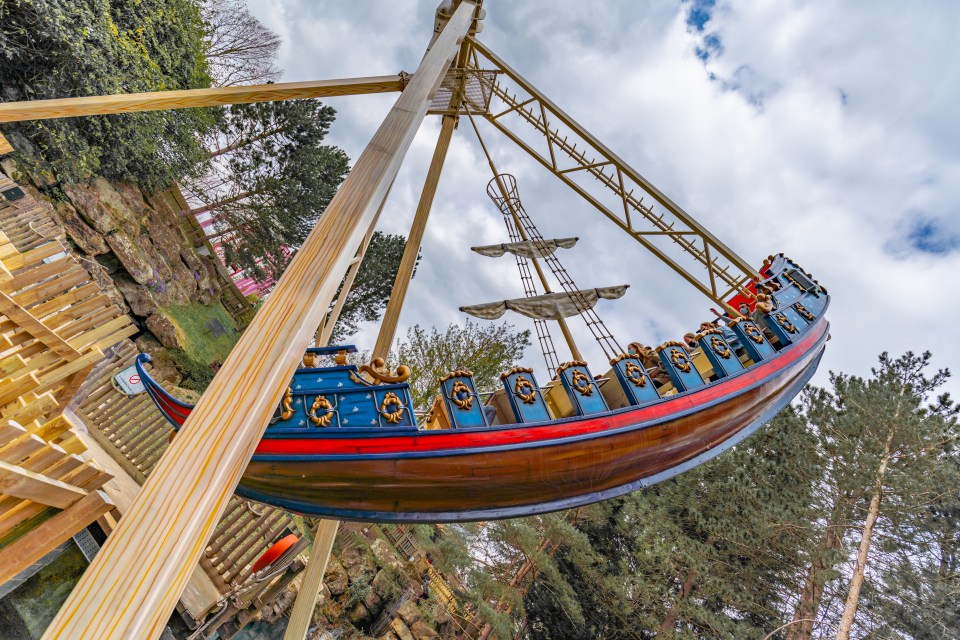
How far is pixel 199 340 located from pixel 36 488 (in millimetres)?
11454

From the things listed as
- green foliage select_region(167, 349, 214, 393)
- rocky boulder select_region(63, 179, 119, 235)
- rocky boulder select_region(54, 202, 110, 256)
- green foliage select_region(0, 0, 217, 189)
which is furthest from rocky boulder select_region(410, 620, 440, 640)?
green foliage select_region(0, 0, 217, 189)

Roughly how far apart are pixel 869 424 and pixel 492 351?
409 inches

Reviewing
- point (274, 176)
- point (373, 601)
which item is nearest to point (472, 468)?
point (373, 601)

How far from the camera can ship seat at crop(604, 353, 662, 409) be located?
10.8 ft

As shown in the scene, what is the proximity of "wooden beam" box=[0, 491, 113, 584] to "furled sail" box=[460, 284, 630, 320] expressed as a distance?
12.8 feet

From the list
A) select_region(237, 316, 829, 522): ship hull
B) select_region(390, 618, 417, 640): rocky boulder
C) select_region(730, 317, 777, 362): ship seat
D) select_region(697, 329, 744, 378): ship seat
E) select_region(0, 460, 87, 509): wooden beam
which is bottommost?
select_region(390, 618, 417, 640): rocky boulder

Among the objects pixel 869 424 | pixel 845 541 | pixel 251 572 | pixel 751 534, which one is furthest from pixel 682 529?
pixel 251 572

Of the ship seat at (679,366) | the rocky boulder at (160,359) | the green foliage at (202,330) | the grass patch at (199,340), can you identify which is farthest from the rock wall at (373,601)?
→ the ship seat at (679,366)

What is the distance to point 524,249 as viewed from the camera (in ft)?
22.9

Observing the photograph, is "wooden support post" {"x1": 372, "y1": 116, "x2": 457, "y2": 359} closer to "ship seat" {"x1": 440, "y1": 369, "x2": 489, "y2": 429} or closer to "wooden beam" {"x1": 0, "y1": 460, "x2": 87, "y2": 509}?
"ship seat" {"x1": 440, "y1": 369, "x2": 489, "y2": 429}

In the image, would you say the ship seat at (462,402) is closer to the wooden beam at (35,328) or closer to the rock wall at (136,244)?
the wooden beam at (35,328)

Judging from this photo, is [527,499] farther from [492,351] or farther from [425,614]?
[492,351]

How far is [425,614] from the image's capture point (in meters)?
11.1

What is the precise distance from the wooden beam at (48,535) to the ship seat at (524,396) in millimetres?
2514
